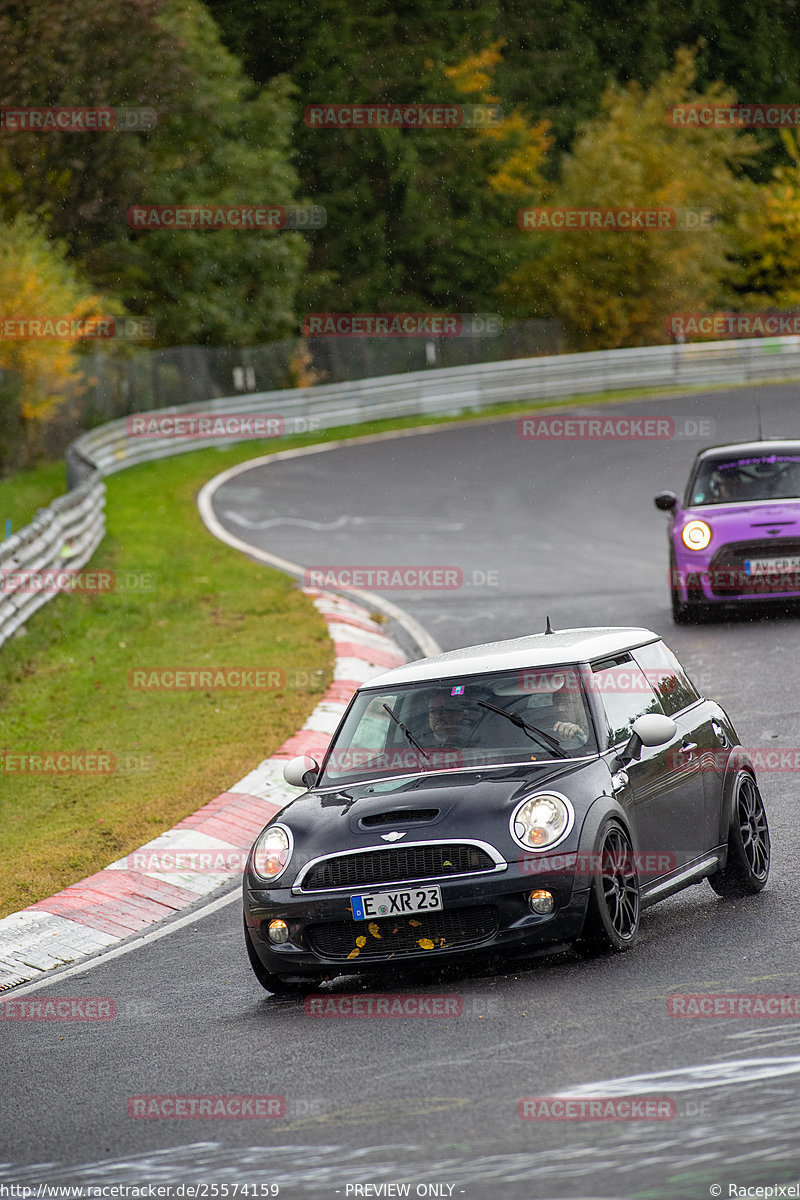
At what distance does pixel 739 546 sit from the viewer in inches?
625

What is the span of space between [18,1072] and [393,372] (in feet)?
131

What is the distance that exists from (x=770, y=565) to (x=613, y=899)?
9.27m

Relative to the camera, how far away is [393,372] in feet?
150

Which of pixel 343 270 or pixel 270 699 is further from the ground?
pixel 343 270

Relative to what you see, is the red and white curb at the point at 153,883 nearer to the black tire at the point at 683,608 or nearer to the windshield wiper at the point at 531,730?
the windshield wiper at the point at 531,730

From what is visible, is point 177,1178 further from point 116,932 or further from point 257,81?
point 257,81

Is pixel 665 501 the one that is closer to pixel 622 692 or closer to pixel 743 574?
pixel 743 574

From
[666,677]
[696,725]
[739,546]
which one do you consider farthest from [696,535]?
[696,725]

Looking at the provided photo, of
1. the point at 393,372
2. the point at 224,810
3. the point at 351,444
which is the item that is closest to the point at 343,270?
the point at 393,372

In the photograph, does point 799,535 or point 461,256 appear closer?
point 799,535

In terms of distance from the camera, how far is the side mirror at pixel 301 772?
26.2ft

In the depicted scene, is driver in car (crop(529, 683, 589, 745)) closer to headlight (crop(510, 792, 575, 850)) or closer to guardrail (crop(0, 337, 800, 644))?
headlight (crop(510, 792, 575, 850))

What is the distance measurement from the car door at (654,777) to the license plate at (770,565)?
7906mm

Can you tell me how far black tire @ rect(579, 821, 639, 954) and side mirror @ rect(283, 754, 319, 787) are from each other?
64.0 inches
